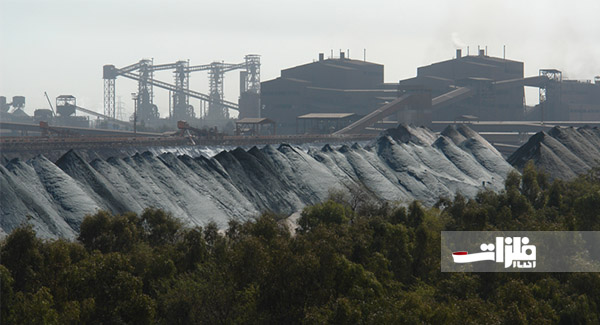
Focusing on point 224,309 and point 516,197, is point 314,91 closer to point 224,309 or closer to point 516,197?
point 516,197

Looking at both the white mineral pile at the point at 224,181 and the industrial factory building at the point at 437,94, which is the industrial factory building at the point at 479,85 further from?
the white mineral pile at the point at 224,181

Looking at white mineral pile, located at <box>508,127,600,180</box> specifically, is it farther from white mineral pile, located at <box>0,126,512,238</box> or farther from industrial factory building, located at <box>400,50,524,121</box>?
industrial factory building, located at <box>400,50,524,121</box>

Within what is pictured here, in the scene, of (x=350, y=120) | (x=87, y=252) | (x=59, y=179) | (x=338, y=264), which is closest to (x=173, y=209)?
(x=59, y=179)

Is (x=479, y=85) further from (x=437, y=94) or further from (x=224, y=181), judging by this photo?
(x=224, y=181)

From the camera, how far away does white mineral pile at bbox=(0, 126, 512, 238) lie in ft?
143

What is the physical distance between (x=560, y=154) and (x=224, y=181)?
4125 centimetres

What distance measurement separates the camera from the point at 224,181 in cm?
5688

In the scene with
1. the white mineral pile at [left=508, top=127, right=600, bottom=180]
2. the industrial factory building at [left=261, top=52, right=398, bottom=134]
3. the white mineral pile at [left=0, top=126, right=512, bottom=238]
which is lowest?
the white mineral pile at [left=0, top=126, right=512, bottom=238]

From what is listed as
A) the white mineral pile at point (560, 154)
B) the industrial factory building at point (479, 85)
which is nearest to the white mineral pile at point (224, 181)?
the white mineral pile at point (560, 154)

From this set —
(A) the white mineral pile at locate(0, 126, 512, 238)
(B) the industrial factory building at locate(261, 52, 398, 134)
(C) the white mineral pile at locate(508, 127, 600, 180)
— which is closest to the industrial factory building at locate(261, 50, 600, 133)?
(B) the industrial factory building at locate(261, 52, 398, 134)

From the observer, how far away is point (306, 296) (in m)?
26.5

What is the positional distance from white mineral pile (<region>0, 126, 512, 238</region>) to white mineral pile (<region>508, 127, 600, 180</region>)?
3.38m

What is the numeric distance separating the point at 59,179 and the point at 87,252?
63.7 ft

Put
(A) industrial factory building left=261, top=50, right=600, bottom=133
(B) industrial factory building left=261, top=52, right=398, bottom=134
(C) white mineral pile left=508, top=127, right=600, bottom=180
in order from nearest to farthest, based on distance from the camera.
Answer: (C) white mineral pile left=508, top=127, right=600, bottom=180
(A) industrial factory building left=261, top=50, right=600, bottom=133
(B) industrial factory building left=261, top=52, right=398, bottom=134
